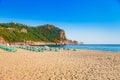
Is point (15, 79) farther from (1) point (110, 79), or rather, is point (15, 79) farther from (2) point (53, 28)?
(2) point (53, 28)

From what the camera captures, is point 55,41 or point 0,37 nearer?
point 0,37

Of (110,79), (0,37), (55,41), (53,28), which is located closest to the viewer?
(110,79)

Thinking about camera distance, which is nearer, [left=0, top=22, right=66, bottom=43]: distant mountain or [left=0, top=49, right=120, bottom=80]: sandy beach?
[left=0, top=49, right=120, bottom=80]: sandy beach

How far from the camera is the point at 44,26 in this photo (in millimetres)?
165125

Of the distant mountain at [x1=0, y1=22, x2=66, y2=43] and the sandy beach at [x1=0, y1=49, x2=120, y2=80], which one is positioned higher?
the distant mountain at [x1=0, y1=22, x2=66, y2=43]

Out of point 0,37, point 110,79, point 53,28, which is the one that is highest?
point 53,28

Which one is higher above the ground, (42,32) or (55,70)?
(42,32)

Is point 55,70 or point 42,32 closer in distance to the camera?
point 55,70

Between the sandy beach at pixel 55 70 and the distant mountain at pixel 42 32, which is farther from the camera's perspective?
the distant mountain at pixel 42 32

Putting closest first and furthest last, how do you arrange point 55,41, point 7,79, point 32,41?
point 7,79
point 32,41
point 55,41

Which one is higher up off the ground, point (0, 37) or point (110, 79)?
point (0, 37)

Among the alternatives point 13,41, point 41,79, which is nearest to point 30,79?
point 41,79

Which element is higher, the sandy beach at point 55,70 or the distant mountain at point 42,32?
the distant mountain at point 42,32

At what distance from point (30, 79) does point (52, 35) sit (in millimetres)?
146116
